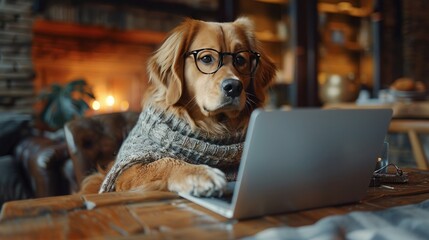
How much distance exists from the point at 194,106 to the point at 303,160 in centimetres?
59

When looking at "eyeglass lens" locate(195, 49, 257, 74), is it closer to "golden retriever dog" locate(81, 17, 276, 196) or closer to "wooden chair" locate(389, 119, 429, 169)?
"golden retriever dog" locate(81, 17, 276, 196)

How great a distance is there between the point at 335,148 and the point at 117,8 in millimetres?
3196

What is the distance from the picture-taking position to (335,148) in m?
0.63

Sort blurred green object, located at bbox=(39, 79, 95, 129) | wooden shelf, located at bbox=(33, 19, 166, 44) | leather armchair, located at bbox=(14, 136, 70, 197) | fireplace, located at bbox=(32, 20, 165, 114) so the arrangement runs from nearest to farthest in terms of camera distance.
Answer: leather armchair, located at bbox=(14, 136, 70, 197), blurred green object, located at bbox=(39, 79, 95, 129), wooden shelf, located at bbox=(33, 19, 166, 44), fireplace, located at bbox=(32, 20, 165, 114)

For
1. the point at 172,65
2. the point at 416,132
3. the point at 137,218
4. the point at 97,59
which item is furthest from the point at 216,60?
the point at 97,59

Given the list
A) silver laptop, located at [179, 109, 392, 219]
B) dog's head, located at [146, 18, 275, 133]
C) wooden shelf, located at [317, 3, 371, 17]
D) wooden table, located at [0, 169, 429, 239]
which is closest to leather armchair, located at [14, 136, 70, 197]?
dog's head, located at [146, 18, 275, 133]

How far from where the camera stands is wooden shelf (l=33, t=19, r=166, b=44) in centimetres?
353

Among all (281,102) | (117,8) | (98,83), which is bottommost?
(281,102)

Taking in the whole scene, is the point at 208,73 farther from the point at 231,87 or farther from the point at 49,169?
the point at 49,169

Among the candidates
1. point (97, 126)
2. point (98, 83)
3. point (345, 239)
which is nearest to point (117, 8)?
point (98, 83)

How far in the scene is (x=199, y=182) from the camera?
71 centimetres

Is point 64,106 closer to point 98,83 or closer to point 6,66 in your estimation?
point 6,66

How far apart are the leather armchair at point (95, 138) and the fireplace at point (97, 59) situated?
212 cm

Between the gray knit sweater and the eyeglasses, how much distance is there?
0.17 m
